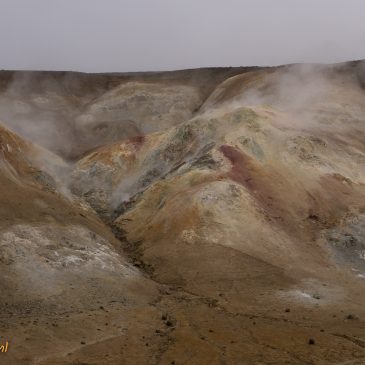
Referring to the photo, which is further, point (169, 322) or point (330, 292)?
point (330, 292)

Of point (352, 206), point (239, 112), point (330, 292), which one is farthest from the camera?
point (239, 112)

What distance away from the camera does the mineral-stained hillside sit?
21562 millimetres

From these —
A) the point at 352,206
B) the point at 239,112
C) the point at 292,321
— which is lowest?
the point at 292,321

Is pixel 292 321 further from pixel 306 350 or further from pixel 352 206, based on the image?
pixel 352 206

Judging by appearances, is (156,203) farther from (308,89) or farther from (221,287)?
(308,89)

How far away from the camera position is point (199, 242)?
3350 centimetres

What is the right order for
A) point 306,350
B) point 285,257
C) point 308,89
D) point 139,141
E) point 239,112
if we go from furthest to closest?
point 308,89
point 139,141
point 239,112
point 285,257
point 306,350

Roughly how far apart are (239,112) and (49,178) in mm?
17037

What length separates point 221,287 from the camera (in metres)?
28.8

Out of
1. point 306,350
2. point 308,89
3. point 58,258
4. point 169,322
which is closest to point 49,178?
point 58,258

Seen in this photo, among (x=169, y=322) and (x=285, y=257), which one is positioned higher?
(x=285, y=257)

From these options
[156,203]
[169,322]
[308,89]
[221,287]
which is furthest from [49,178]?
[308,89]

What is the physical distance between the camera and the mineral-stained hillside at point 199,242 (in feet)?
70.7

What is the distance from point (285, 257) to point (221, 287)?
552 centimetres
